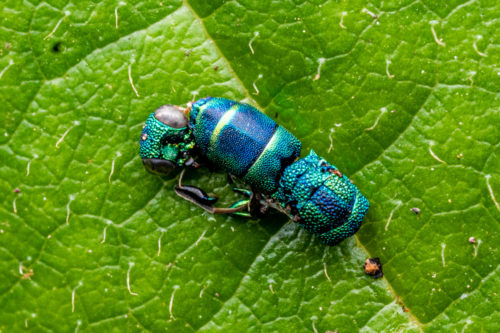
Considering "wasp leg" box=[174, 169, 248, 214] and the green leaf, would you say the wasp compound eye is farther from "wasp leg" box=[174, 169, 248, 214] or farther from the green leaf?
"wasp leg" box=[174, 169, 248, 214]

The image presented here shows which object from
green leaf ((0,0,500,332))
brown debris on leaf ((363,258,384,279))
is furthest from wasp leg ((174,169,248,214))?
brown debris on leaf ((363,258,384,279))

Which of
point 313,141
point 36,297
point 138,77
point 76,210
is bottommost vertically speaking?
point 36,297

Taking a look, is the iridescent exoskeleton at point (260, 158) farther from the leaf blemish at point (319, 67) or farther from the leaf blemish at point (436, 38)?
the leaf blemish at point (436, 38)

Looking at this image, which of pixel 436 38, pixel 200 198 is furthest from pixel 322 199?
pixel 436 38

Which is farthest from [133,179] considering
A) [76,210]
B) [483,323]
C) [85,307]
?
[483,323]

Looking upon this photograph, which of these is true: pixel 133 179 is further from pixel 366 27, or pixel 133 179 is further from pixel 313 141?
pixel 366 27

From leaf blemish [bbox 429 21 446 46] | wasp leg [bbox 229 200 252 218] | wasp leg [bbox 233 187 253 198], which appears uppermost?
leaf blemish [bbox 429 21 446 46]

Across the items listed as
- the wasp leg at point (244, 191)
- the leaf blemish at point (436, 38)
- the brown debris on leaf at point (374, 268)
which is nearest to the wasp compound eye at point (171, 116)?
the wasp leg at point (244, 191)
